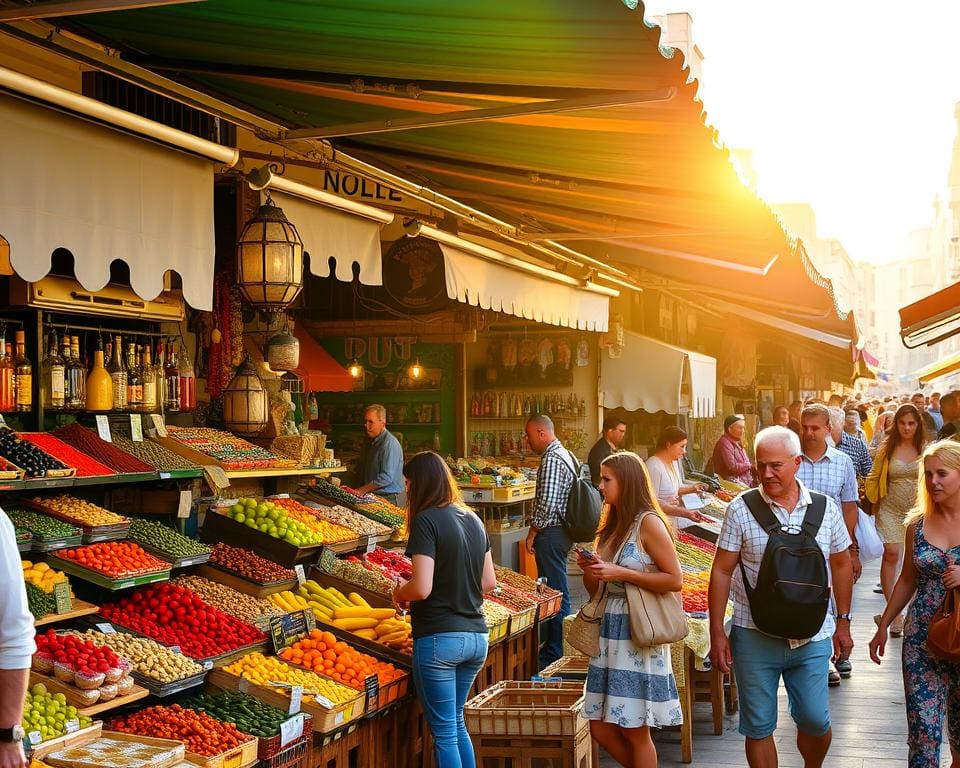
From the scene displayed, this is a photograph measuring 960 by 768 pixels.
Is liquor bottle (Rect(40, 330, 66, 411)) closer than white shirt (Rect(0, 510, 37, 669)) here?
No

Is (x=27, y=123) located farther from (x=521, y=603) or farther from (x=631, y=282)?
(x=631, y=282)

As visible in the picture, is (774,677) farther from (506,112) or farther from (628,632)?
(506,112)

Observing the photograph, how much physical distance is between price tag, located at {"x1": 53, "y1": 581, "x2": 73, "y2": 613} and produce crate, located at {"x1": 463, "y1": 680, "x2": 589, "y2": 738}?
6.67 ft

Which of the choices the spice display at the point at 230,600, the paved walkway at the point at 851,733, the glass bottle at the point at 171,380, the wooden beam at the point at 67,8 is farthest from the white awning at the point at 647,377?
the wooden beam at the point at 67,8

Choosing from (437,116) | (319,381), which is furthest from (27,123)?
(319,381)

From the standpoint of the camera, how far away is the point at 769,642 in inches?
203

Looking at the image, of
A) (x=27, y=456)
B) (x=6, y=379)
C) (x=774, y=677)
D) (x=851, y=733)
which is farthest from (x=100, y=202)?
(x=851, y=733)

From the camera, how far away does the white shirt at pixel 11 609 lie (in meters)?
3.16

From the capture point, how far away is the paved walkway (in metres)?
6.66

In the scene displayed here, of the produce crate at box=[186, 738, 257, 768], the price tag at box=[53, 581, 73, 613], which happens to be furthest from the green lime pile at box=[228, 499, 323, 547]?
the produce crate at box=[186, 738, 257, 768]

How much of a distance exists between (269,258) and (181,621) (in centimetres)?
189

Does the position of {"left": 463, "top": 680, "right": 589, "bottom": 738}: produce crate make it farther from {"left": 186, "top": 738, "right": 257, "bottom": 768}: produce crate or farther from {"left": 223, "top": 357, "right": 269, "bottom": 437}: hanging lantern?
{"left": 223, "top": 357, "right": 269, "bottom": 437}: hanging lantern

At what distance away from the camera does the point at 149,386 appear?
7352mm

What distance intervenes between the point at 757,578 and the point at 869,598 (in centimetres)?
804
